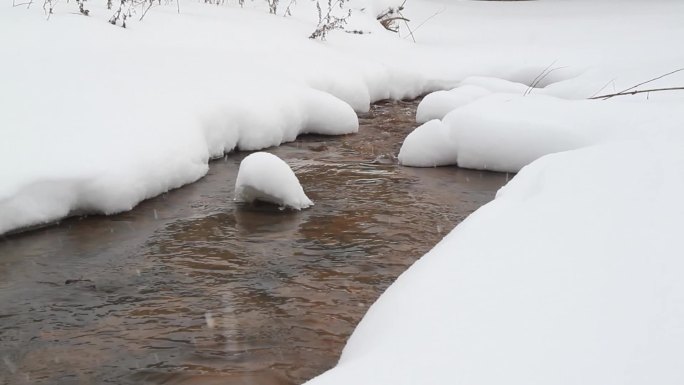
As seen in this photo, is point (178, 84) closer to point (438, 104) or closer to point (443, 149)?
point (443, 149)

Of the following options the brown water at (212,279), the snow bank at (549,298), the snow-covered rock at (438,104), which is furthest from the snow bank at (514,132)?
the snow bank at (549,298)

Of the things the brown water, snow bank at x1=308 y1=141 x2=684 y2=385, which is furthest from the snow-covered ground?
the brown water

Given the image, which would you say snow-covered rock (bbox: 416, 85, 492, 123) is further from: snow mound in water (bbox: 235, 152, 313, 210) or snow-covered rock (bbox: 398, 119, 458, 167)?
snow mound in water (bbox: 235, 152, 313, 210)

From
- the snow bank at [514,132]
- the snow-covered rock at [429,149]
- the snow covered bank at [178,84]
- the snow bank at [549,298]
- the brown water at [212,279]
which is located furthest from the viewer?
the snow-covered rock at [429,149]

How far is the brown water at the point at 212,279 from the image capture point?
229 centimetres

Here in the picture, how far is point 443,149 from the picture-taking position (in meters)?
4.95

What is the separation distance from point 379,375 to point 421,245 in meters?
2.03

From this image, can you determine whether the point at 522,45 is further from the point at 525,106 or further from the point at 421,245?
the point at 421,245

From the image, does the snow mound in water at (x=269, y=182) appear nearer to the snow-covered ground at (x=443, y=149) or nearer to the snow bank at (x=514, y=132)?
the snow-covered ground at (x=443, y=149)

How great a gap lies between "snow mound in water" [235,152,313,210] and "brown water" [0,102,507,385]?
10 centimetres

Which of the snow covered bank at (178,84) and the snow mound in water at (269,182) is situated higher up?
the snow covered bank at (178,84)

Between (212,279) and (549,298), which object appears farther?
(212,279)

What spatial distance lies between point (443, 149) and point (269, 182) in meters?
1.71

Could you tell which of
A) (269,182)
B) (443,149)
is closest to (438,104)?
(443,149)
